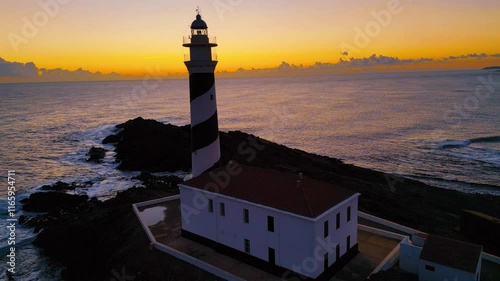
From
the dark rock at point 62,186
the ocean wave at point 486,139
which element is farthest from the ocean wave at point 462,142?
the dark rock at point 62,186

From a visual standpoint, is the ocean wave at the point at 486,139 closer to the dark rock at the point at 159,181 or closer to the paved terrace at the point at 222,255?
the paved terrace at the point at 222,255

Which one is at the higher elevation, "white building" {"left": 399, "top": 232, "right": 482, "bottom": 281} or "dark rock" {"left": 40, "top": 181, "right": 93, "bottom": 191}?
"white building" {"left": 399, "top": 232, "right": 482, "bottom": 281}

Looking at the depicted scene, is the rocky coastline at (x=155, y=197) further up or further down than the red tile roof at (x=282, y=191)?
further down

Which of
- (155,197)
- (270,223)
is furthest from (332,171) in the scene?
(270,223)

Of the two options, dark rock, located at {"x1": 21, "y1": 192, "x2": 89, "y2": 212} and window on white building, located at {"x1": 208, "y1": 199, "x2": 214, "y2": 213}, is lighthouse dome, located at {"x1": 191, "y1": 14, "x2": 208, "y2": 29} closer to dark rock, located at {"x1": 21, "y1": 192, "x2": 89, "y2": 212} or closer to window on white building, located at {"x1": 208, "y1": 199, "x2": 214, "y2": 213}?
window on white building, located at {"x1": 208, "y1": 199, "x2": 214, "y2": 213}

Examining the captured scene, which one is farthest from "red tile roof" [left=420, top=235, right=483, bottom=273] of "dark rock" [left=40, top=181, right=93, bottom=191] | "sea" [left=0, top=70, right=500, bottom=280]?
"dark rock" [left=40, top=181, right=93, bottom=191]

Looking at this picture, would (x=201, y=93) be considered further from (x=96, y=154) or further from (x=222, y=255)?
(x=96, y=154)
